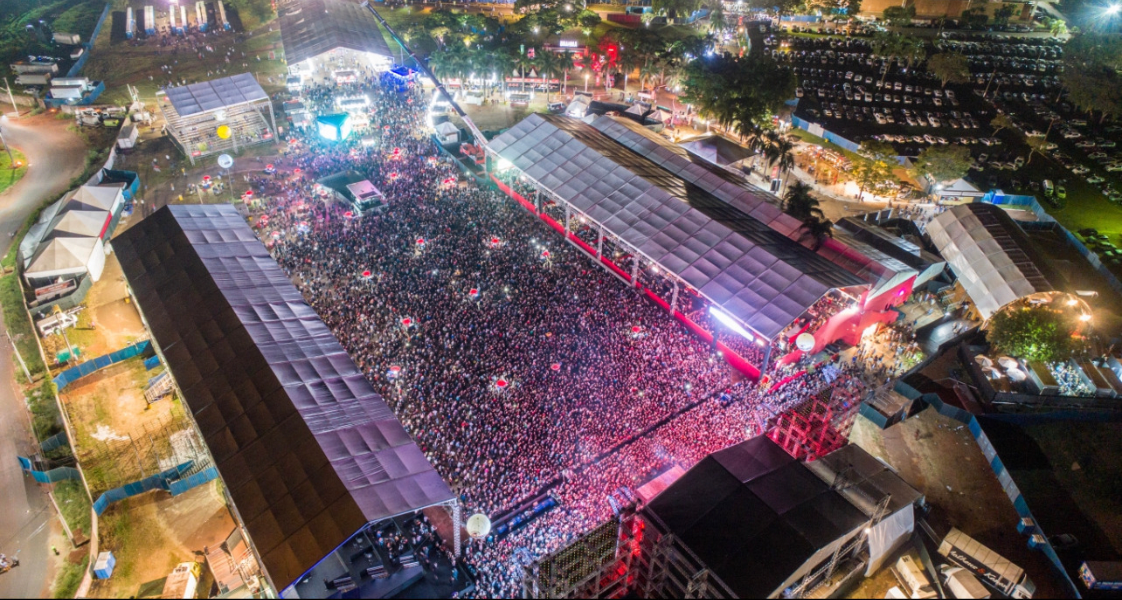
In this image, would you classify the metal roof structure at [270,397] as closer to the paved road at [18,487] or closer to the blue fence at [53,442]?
the blue fence at [53,442]

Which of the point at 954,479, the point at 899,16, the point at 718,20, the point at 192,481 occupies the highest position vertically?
the point at 899,16

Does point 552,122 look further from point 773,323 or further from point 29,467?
point 29,467

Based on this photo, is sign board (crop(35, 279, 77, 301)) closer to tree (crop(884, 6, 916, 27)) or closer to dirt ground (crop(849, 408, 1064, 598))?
dirt ground (crop(849, 408, 1064, 598))

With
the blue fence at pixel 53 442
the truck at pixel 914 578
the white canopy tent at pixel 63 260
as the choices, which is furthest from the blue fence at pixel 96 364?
the truck at pixel 914 578

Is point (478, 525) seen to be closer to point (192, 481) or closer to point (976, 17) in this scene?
point (192, 481)

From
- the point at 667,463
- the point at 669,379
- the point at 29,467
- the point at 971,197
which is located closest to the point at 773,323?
the point at 669,379

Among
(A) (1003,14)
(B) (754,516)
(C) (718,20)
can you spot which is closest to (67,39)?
(C) (718,20)
